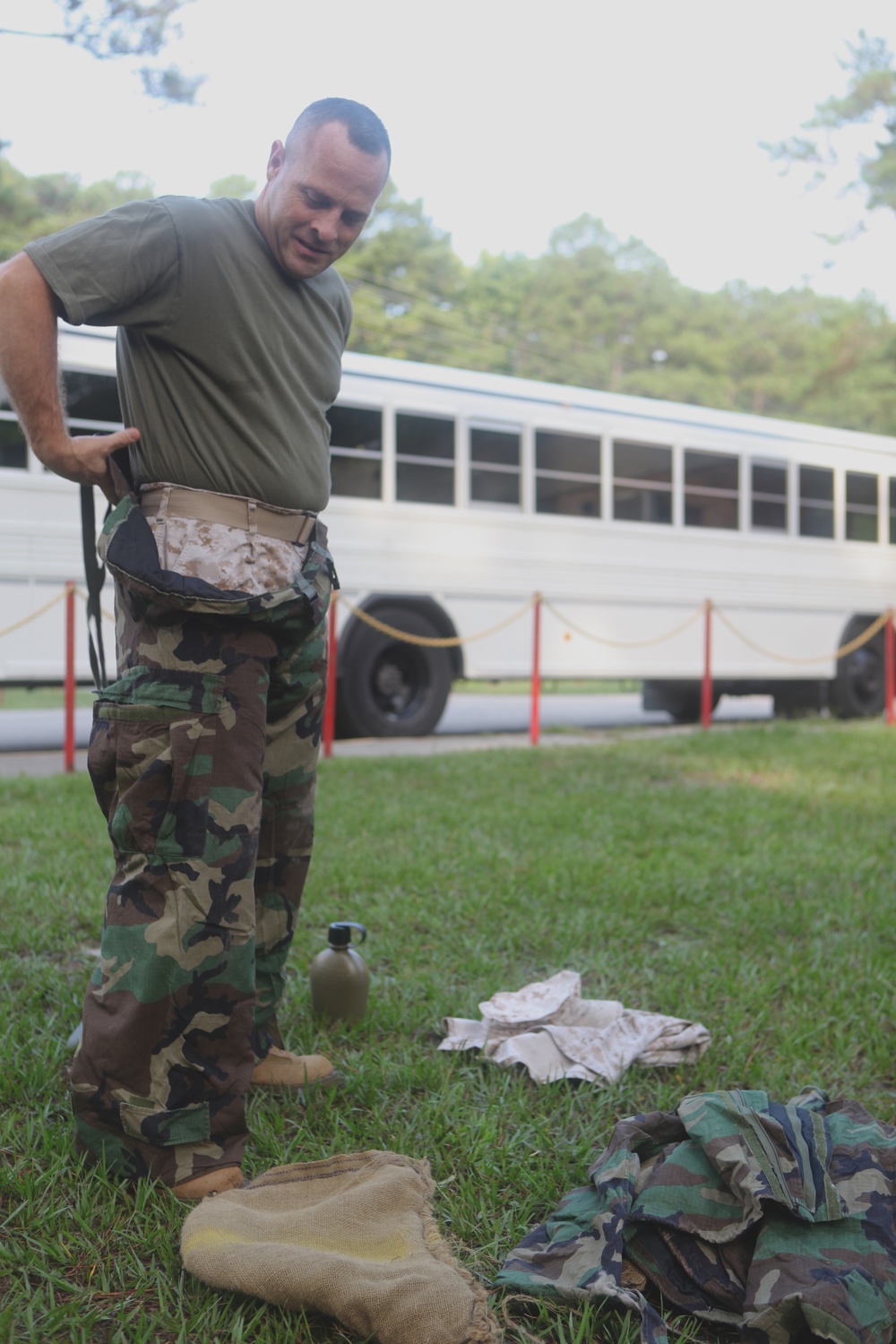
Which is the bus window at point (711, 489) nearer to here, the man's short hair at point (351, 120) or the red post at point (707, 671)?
the red post at point (707, 671)

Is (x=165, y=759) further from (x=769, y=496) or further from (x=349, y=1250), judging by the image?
(x=769, y=496)

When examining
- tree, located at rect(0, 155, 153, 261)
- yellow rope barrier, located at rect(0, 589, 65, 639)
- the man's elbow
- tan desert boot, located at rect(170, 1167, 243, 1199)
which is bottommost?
tan desert boot, located at rect(170, 1167, 243, 1199)

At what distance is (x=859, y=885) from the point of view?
430 centimetres

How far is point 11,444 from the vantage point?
7863 millimetres

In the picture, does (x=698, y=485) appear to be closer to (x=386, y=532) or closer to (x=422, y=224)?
(x=386, y=532)

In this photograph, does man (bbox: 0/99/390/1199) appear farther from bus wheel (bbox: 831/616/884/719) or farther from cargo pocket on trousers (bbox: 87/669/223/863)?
bus wheel (bbox: 831/616/884/719)

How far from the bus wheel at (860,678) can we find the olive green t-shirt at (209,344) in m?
10.6

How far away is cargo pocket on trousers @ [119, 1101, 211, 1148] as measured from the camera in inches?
76.2

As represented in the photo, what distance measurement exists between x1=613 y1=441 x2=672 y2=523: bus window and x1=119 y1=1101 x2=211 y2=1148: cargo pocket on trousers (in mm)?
9027

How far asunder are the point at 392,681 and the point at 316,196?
727 centimetres

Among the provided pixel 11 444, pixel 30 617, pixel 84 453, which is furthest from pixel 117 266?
pixel 11 444

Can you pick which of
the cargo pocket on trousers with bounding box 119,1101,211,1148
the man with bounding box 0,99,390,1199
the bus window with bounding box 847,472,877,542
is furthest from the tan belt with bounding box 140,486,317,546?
the bus window with bounding box 847,472,877,542

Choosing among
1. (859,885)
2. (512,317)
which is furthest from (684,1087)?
(512,317)

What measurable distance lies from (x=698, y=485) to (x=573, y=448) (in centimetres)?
161
